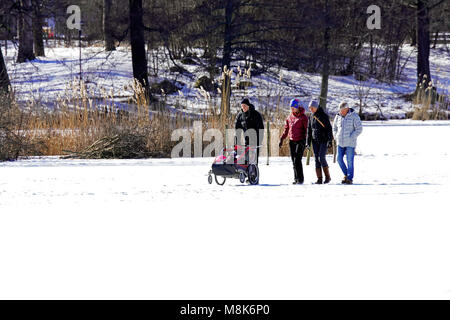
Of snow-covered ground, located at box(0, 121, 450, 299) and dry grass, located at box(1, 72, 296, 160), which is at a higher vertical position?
dry grass, located at box(1, 72, 296, 160)

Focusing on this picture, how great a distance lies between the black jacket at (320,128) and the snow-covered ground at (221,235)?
69cm

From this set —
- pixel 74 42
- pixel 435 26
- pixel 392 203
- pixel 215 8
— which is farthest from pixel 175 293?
pixel 74 42

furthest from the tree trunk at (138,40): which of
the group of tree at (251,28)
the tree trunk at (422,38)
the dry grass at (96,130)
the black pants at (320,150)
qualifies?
the black pants at (320,150)

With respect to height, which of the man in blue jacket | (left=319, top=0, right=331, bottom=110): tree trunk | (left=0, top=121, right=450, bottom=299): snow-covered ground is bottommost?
(left=0, top=121, right=450, bottom=299): snow-covered ground

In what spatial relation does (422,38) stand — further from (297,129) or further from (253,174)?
(253,174)

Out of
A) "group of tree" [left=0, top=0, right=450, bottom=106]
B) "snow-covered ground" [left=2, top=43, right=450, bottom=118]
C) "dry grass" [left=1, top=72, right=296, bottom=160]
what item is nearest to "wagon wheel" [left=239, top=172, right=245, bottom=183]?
"dry grass" [left=1, top=72, right=296, bottom=160]

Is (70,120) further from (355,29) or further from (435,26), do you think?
(435,26)

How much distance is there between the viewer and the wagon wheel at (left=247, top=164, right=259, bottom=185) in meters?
11.1

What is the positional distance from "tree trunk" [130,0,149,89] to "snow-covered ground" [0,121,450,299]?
39.4 ft

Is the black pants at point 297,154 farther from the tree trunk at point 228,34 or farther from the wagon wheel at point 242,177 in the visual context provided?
the tree trunk at point 228,34

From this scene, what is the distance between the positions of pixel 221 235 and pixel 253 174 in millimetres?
3758

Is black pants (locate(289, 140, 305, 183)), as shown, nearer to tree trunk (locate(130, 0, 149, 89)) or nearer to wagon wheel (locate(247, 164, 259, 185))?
wagon wheel (locate(247, 164, 259, 185))

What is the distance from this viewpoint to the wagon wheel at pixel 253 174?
11109 millimetres

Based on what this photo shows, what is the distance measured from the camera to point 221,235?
748 cm
